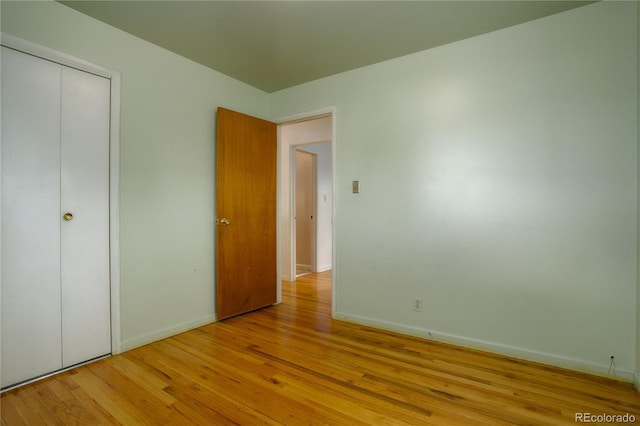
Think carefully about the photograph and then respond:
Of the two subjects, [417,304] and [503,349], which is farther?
[417,304]

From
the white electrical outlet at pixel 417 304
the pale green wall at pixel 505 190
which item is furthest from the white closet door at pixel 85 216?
the white electrical outlet at pixel 417 304

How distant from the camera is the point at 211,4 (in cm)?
210

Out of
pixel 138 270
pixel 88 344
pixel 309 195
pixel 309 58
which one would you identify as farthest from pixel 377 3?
pixel 309 195

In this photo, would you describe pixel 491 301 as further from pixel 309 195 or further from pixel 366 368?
pixel 309 195

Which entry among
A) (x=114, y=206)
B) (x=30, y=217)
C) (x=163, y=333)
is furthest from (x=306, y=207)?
(x=30, y=217)

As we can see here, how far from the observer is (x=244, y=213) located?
3289 mm

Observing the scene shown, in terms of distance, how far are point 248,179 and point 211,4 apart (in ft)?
5.28

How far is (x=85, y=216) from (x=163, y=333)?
115 centimetres

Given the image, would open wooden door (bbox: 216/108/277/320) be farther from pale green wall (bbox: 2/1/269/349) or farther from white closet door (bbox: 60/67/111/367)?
white closet door (bbox: 60/67/111/367)

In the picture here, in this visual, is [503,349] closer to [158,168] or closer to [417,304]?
[417,304]

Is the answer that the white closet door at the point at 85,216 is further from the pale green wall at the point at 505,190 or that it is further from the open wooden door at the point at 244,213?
the pale green wall at the point at 505,190

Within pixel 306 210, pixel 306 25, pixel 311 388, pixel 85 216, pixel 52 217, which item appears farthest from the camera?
pixel 306 210

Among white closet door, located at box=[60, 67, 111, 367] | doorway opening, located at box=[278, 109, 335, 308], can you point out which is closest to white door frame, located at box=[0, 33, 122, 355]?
white closet door, located at box=[60, 67, 111, 367]

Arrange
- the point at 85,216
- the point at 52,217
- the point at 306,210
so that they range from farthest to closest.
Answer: the point at 306,210 < the point at 85,216 < the point at 52,217
